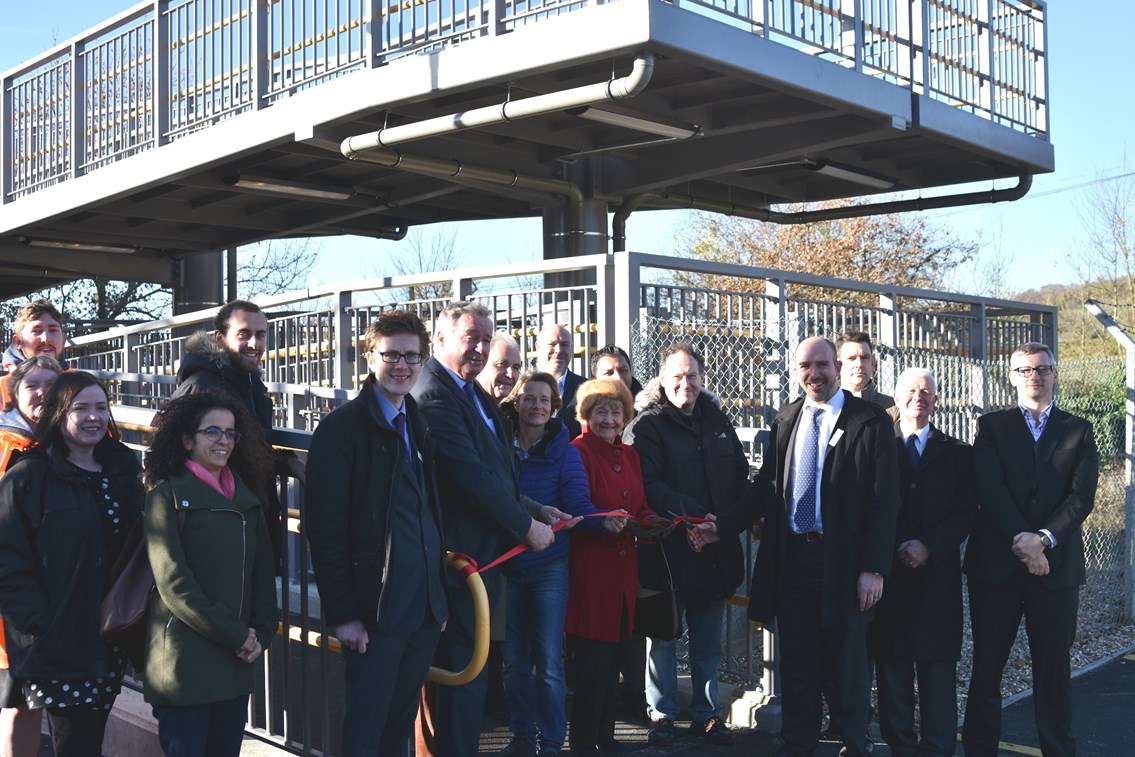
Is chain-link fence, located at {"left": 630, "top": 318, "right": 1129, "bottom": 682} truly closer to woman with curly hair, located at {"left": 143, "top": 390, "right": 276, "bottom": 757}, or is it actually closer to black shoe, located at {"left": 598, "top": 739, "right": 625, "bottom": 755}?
black shoe, located at {"left": 598, "top": 739, "right": 625, "bottom": 755}

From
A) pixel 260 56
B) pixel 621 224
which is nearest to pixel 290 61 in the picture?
pixel 260 56

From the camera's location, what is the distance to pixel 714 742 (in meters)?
5.69

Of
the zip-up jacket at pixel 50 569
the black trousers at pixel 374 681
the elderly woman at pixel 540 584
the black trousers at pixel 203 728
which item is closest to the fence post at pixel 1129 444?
the elderly woman at pixel 540 584

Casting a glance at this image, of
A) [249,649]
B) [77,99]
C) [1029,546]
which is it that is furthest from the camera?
[77,99]

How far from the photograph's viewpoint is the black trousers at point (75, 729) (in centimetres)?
418

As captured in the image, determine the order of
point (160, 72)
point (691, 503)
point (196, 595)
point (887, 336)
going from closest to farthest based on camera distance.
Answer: point (196, 595)
point (691, 503)
point (887, 336)
point (160, 72)

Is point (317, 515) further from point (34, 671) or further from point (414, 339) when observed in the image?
point (34, 671)

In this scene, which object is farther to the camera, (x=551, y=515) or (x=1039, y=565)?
(x=1039, y=565)

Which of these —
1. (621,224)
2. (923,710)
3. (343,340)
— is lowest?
(923,710)

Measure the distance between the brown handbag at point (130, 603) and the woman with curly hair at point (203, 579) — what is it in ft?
0.17

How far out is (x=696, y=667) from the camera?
19.0ft

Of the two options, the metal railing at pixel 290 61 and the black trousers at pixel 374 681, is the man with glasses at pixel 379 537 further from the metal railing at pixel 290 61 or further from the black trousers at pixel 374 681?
the metal railing at pixel 290 61

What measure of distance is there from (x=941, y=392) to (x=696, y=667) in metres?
5.61

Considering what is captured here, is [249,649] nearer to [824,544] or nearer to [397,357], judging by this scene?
[397,357]
